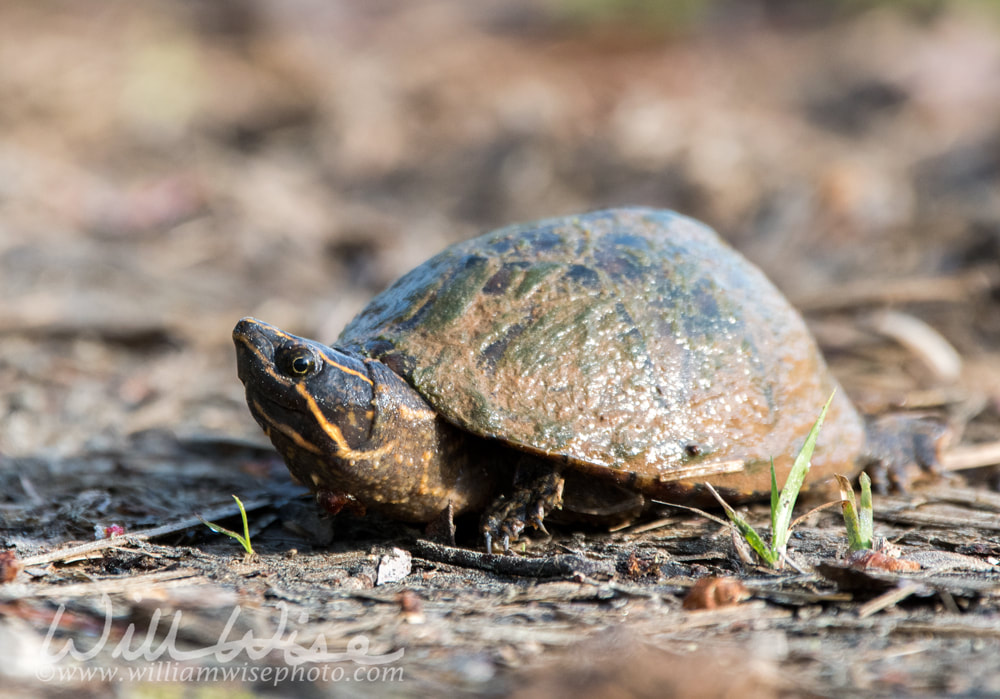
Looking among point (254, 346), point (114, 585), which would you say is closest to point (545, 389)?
point (254, 346)

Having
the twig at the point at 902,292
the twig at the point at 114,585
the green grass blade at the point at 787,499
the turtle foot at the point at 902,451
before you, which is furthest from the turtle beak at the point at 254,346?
the twig at the point at 902,292

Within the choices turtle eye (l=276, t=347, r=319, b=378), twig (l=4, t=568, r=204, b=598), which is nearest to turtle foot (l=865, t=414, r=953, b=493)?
turtle eye (l=276, t=347, r=319, b=378)

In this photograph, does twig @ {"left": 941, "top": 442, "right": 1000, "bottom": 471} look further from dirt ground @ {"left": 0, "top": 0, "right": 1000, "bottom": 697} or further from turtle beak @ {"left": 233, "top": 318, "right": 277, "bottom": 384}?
turtle beak @ {"left": 233, "top": 318, "right": 277, "bottom": 384}

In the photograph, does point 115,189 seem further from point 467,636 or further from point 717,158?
point 467,636

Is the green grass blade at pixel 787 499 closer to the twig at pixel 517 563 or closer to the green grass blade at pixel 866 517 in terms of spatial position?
the green grass blade at pixel 866 517


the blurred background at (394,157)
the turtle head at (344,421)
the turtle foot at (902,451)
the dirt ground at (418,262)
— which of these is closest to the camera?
the dirt ground at (418,262)

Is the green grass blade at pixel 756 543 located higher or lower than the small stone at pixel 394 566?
higher

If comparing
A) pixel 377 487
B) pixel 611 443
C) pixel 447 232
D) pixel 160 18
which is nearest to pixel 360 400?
pixel 377 487
